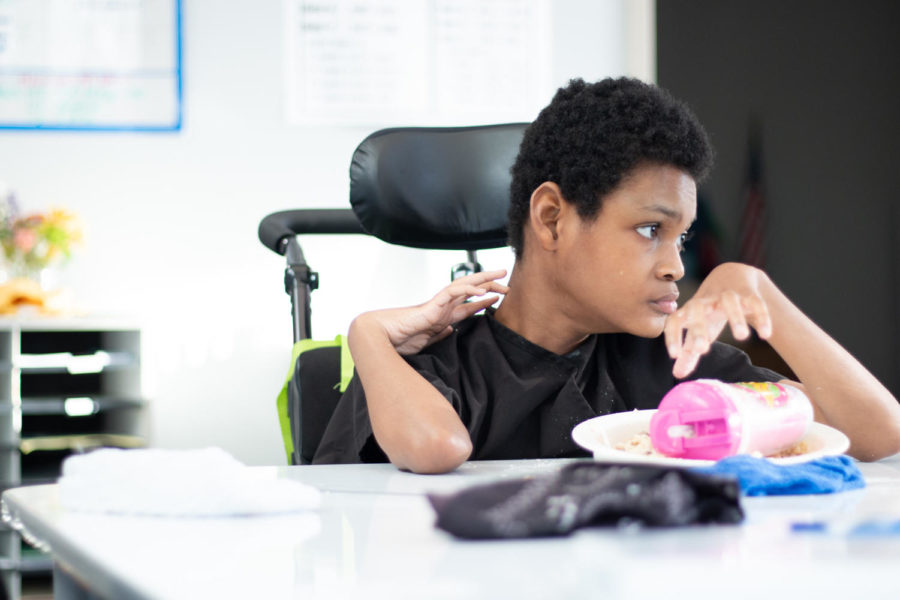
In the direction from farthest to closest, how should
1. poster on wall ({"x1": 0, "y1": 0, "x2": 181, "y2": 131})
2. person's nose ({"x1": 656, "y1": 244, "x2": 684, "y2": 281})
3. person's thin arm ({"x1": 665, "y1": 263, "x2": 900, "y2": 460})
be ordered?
poster on wall ({"x1": 0, "y1": 0, "x2": 181, "y2": 131}), person's nose ({"x1": 656, "y1": 244, "x2": 684, "y2": 281}), person's thin arm ({"x1": 665, "y1": 263, "x2": 900, "y2": 460})

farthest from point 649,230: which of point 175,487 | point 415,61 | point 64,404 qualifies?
point 415,61

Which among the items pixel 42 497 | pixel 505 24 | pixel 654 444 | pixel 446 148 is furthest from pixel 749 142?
Answer: pixel 42 497

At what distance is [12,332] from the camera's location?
8.57ft

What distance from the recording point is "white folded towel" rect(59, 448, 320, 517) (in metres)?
0.60

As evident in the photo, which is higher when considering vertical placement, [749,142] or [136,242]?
[749,142]

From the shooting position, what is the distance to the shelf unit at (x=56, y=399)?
263 cm

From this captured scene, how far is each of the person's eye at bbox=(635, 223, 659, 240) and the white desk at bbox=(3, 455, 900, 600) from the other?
0.52m

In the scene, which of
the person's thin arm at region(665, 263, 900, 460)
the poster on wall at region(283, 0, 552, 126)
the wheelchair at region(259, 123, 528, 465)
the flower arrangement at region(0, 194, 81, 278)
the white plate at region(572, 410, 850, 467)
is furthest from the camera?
the poster on wall at region(283, 0, 552, 126)

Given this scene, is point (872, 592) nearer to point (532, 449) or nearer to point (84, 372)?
point (532, 449)

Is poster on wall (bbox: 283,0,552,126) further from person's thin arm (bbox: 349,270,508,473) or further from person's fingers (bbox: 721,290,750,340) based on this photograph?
person's fingers (bbox: 721,290,750,340)

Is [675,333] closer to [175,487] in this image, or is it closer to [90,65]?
[175,487]

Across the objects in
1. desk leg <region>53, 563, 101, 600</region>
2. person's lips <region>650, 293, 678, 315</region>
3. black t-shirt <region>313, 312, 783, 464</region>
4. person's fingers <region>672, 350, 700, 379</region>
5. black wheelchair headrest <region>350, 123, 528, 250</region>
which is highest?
black wheelchair headrest <region>350, 123, 528, 250</region>

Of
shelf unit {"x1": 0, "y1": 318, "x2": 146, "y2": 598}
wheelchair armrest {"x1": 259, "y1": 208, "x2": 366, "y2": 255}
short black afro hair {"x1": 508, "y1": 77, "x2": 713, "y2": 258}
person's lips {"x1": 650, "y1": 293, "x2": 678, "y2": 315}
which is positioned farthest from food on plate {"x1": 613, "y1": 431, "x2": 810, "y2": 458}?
shelf unit {"x1": 0, "y1": 318, "x2": 146, "y2": 598}

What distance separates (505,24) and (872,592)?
3.13m
